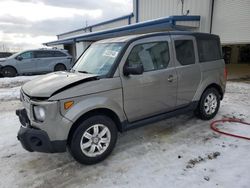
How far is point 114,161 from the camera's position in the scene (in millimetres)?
3297

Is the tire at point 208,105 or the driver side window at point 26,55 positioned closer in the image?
the tire at point 208,105

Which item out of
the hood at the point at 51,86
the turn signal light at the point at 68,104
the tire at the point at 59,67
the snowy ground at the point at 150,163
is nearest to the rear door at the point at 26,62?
the tire at the point at 59,67

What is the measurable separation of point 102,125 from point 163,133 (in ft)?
5.19

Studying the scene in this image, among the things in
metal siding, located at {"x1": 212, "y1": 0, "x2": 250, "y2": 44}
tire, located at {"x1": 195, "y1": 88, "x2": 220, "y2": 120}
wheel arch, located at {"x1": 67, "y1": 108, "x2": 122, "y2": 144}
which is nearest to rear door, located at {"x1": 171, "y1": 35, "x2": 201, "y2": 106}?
tire, located at {"x1": 195, "y1": 88, "x2": 220, "y2": 120}

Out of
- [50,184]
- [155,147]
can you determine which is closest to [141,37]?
[155,147]

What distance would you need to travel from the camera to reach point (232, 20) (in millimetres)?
9938

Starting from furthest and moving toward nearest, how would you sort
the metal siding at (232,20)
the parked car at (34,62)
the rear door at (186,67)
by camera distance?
the parked car at (34,62) → the metal siding at (232,20) → the rear door at (186,67)

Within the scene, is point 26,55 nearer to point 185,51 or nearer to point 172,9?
point 172,9

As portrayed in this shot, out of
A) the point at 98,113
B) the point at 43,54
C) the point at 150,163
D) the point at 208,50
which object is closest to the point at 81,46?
the point at 43,54

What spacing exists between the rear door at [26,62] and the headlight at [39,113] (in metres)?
11.3

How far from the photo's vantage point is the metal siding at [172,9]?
36.8ft

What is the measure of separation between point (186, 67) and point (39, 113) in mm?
2852

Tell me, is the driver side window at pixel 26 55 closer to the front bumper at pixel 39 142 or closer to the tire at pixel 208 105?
the front bumper at pixel 39 142

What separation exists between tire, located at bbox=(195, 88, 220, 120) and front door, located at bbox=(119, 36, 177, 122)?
3.09 feet
